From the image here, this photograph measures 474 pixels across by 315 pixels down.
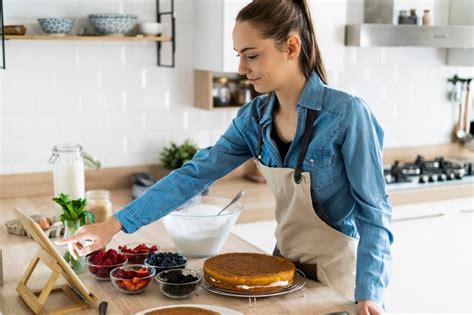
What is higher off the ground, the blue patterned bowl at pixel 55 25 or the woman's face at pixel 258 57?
the blue patterned bowl at pixel 55 25

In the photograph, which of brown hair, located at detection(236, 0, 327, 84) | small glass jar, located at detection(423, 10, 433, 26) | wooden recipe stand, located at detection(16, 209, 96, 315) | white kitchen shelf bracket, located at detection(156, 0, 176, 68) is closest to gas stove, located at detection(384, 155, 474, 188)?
small glass jar, located at detection(423, 10, 433, 26)

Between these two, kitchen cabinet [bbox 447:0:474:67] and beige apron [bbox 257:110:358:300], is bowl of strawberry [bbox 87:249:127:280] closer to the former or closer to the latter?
beige apron [bbox 257:110:358:300]

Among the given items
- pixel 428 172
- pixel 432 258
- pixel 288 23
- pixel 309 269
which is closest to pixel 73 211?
pixel 309 269

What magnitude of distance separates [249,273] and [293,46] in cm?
62

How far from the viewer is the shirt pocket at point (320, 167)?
6.34 feet

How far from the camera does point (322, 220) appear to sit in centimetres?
202

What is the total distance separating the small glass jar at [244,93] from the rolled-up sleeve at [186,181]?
4.56 feet

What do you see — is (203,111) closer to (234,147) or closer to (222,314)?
(234,147)

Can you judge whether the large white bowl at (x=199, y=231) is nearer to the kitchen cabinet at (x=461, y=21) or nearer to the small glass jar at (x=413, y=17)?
the small glass jar at (x=413, y=17)

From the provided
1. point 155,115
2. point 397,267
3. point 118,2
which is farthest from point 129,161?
point 397,267

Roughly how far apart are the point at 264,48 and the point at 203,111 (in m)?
1.77

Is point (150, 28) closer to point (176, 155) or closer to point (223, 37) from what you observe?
point (223, 37)

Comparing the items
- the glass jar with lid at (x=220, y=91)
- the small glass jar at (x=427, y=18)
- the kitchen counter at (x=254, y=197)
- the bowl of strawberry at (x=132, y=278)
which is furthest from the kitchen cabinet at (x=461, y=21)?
the bowl of strawberry at (x=132, y=278)

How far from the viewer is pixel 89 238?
1929 mm
